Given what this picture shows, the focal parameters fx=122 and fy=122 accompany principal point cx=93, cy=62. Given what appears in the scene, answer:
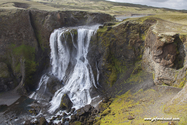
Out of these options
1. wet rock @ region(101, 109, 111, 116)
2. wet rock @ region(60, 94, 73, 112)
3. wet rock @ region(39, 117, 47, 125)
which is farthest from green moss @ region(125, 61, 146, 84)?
wet rock @ region(39, 117, 47, 125)

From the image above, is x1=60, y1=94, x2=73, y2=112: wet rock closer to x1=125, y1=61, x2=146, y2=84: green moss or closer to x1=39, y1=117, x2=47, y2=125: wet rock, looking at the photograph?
x1=39, y1=117, x2=47, y2=125: wet rock

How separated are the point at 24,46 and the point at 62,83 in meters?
11.5

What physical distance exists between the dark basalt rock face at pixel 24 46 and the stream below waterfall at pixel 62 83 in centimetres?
211

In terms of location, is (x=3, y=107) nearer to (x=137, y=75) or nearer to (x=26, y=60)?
(x=26, y=60)

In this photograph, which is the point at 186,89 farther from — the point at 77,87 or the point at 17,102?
the point at 17,102

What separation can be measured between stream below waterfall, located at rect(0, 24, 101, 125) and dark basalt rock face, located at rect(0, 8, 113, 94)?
6.92ft

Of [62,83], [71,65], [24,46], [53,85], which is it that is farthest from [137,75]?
[24,46]

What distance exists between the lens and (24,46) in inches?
1013

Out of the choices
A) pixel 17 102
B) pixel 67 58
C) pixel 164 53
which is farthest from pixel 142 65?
pixel 17 102

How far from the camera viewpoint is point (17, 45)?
25.5 m

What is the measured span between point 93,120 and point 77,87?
7239 millimetres

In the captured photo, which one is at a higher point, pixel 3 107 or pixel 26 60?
pixel 26 60

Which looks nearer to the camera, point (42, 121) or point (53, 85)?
point (42, 121)

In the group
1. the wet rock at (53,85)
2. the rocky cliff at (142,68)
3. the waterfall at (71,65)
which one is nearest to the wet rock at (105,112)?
the rocky cliff at (142,68)
